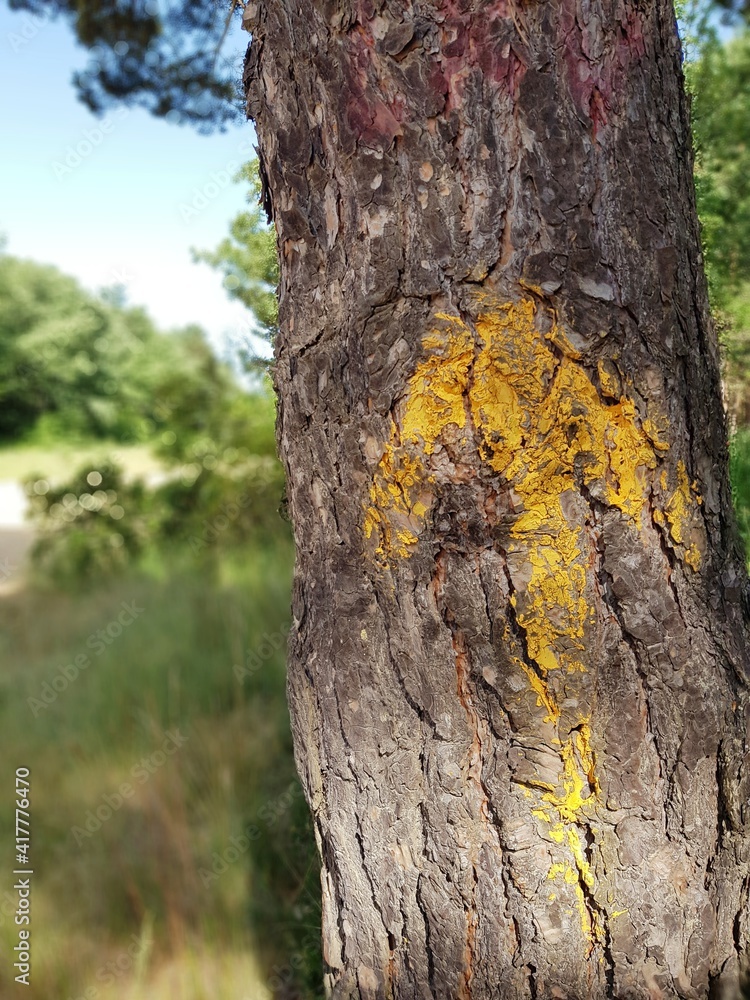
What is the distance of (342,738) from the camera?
3.87ft

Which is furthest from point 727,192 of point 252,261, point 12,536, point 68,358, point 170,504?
point 68,358

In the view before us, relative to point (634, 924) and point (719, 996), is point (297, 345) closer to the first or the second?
point (634, 924)

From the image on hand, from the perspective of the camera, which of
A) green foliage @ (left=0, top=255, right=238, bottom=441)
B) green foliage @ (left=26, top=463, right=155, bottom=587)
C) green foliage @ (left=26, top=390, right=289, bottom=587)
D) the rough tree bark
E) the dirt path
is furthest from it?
green foliage @ (left=0, top=255, right=238, bottom=441)

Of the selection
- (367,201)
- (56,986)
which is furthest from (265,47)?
(56,986)

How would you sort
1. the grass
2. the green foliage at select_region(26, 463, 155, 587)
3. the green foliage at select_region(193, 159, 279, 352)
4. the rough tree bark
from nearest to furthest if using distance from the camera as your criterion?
the rough tree bark < the green foliage at select_region(193, 159, 279, 352) < the grass < the green foliage at select_region(26, 463, 155, 587)

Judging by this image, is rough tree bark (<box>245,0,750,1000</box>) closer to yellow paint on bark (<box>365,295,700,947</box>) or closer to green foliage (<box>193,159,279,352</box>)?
yellow paint on bark (<box>365,295,700,947</box>)

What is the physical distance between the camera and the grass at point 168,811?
6.36 feet

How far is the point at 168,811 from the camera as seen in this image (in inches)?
95.8

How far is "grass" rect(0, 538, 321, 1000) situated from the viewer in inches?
76.3

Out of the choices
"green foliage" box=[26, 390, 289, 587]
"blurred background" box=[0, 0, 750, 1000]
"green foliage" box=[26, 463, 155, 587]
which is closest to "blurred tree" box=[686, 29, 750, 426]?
"blurred background" box=[0, 0, 750, 1000]

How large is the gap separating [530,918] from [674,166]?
3.71 feet

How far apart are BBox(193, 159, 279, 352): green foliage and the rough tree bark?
394 millimetres

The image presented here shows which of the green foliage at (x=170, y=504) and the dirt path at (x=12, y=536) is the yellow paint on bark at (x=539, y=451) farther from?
the dirt path at (x=12, y=536)

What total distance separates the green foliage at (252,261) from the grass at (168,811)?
4.18ft
